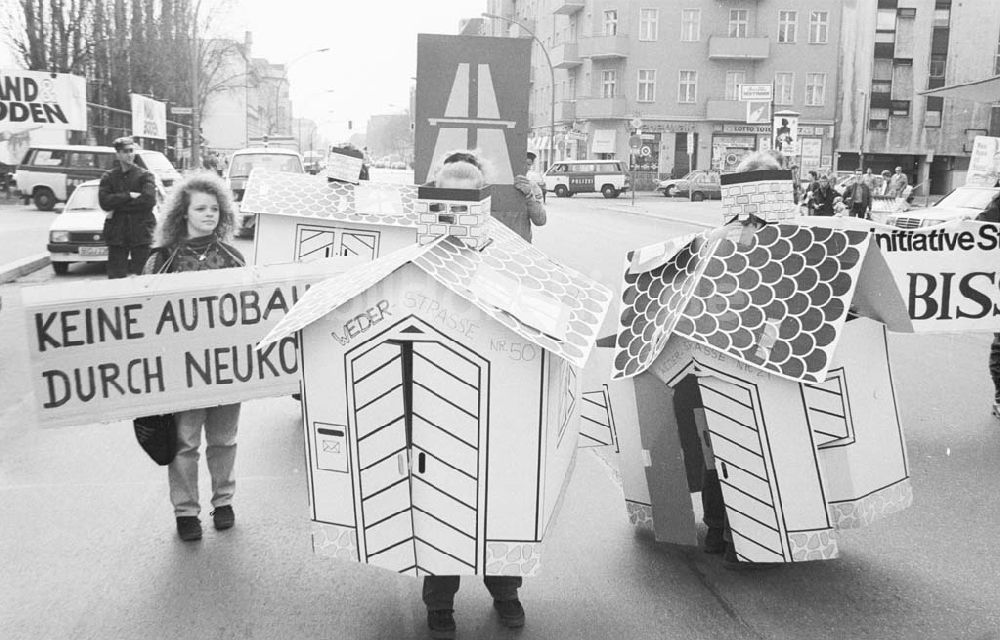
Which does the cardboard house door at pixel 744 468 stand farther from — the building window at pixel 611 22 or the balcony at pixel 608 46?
the building window at pixel 611 22

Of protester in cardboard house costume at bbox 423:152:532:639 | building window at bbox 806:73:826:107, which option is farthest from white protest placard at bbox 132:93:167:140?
building window at bbox 806:73:826:107

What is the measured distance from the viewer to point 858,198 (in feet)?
84.3

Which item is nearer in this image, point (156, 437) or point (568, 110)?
point (156, 437)

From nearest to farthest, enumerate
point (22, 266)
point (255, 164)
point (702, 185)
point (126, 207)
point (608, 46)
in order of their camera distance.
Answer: point (126, 207) < point (22, 266) < point (255, 164) < point (702, 185) < point (608, 46)

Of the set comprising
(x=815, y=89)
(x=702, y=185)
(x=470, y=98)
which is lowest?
(x=702, y=185)

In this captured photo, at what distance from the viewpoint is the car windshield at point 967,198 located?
18.6m

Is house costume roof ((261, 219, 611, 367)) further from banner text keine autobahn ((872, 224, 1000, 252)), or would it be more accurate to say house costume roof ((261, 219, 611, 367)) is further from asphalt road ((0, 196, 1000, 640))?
banner text keine autobahn ((872, 224, 1000, 252))

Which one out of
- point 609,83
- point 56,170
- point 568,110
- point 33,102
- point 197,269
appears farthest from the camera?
point 568,110

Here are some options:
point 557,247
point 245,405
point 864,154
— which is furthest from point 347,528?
point 864,154

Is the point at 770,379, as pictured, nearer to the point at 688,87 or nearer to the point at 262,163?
the point at 262,163

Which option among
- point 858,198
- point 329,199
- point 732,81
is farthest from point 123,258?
point 732,81

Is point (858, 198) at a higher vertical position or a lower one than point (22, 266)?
higher

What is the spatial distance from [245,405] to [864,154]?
2375 inches

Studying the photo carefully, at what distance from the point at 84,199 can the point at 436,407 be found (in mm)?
15245
